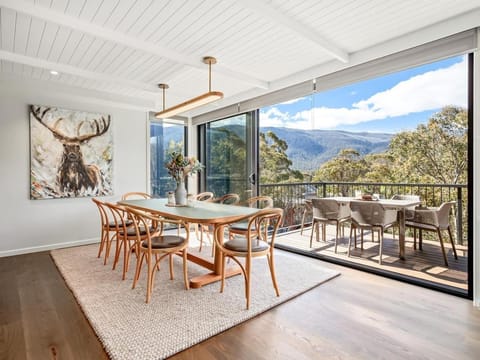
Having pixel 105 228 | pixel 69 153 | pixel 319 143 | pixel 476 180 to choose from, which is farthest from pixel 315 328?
pixel 319 143

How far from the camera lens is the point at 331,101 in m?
6.16

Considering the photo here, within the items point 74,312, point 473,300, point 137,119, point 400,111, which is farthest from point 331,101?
point 74,312

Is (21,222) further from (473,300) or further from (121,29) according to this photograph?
(473,300)

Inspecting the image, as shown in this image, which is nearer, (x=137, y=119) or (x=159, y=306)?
(x=159, y=306)

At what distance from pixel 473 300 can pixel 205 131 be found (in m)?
5.05

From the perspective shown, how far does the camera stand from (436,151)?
4.04 m

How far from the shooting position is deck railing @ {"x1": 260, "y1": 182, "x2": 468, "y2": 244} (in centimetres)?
369

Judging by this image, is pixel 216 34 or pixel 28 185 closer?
pixel 216 34

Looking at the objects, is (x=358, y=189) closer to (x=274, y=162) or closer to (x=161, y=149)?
(x=274, y=162)

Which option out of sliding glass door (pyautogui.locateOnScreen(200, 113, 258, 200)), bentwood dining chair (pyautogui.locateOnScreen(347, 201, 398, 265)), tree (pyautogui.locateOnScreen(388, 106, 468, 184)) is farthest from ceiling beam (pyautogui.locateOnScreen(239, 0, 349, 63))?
tree (pyautogui.locateOnScreen(388, 106, 468, 184))

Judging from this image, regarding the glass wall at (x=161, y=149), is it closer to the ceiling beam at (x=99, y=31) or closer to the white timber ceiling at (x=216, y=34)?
the white timber ceiling at (x=216, y=34)

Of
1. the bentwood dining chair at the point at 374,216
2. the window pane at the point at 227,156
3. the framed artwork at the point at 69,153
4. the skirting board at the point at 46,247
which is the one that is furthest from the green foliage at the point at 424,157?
the skirting board at the point at 46,247

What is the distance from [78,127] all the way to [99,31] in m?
2.28

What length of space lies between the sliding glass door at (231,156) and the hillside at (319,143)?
2.06ft
